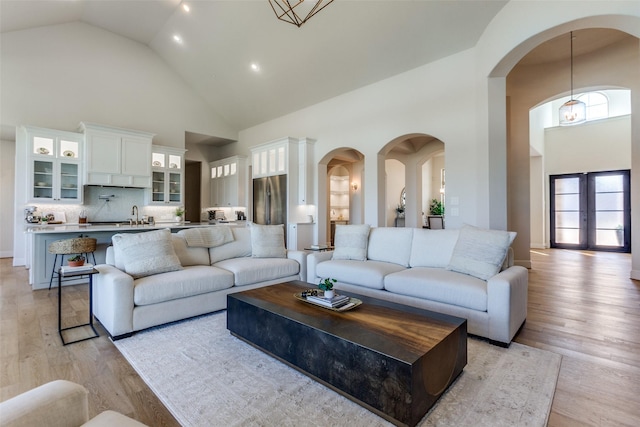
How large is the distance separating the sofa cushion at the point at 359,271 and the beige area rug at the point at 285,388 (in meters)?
1.10

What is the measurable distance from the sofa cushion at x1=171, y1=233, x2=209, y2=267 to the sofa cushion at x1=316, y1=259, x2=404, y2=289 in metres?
1.48

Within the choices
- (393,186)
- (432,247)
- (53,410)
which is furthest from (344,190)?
(53,410)

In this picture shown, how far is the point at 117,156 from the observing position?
656cm

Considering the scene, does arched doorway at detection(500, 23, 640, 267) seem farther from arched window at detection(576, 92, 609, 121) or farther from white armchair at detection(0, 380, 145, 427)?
white armchair at detection(0, 380, 145, 427)

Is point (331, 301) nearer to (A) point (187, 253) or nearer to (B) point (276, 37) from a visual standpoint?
(A) point (187, 253)

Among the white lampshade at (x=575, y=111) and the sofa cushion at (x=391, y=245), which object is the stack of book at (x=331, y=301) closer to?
the sofa cushion at (x=391, y=245)

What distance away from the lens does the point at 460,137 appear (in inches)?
186

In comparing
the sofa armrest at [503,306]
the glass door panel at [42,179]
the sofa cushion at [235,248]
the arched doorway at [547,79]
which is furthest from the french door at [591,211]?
the glass door panel at [42,179]

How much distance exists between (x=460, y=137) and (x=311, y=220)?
3.66 m

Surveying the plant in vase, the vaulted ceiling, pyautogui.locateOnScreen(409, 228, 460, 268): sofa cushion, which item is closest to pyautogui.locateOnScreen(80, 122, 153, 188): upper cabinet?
the plant in vase

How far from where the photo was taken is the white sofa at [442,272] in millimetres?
2549

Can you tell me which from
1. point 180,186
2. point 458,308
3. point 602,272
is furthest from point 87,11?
point 602,272

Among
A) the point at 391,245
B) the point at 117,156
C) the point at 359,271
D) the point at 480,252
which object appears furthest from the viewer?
the point at 117,156

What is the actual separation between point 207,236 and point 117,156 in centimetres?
424
